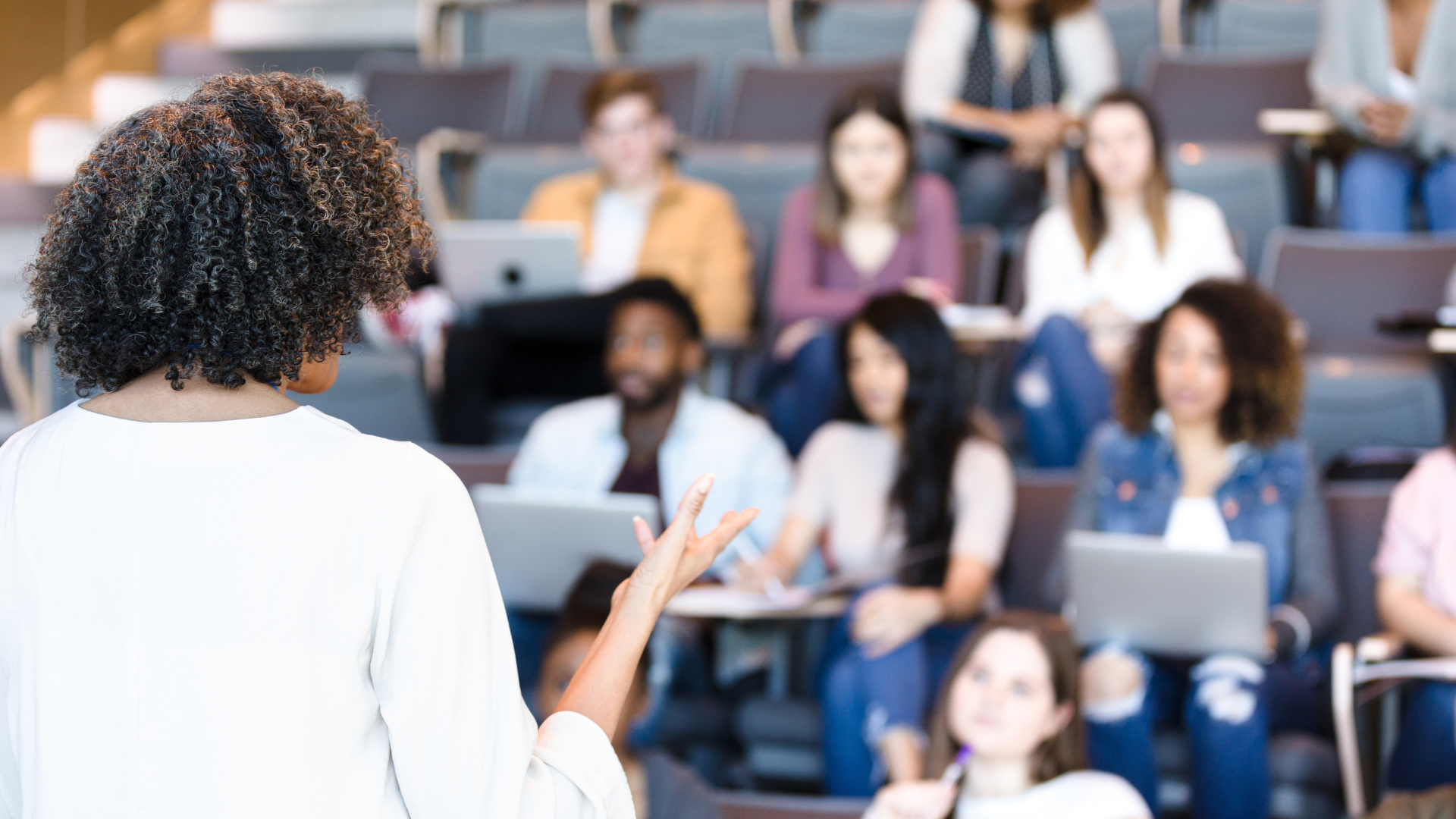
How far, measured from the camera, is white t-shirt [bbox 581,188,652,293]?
9.62 feet

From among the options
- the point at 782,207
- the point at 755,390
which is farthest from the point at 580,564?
the point at 782,207

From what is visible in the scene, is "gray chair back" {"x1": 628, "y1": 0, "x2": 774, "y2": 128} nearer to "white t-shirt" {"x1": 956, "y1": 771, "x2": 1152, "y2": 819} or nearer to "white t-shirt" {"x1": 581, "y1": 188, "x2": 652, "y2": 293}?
"white t-shirt" {"x1": 581, "y1": 188, "x2": 652, "y2": 293}

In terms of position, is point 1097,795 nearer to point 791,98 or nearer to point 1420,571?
point 1420,571

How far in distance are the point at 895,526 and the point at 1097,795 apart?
0.65 metres

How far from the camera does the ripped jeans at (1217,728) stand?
1796mm

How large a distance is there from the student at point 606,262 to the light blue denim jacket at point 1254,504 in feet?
2.63

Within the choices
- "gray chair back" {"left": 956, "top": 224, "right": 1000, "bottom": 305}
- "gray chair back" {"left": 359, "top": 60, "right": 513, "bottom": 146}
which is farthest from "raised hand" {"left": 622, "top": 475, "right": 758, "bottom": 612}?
"gray chair back" {"left": 359, "top": 60, "right": 513, "bottom": 146}

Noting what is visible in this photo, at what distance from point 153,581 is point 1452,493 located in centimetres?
177

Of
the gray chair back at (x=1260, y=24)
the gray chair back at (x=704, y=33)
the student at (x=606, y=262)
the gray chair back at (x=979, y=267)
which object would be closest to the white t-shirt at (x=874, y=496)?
the student at (x=606, y=262)

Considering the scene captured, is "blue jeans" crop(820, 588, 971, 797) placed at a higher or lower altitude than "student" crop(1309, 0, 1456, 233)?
lower

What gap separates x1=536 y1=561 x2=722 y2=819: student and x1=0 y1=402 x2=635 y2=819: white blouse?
102 cm

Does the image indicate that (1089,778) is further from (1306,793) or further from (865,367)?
(865,367)

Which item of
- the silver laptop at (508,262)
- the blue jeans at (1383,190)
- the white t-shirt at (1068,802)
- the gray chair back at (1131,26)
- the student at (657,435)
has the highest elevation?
the gray chair back at (1131,26)

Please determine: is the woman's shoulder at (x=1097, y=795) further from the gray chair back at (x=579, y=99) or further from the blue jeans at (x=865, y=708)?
the gray chair back at (x=579, y=99)
